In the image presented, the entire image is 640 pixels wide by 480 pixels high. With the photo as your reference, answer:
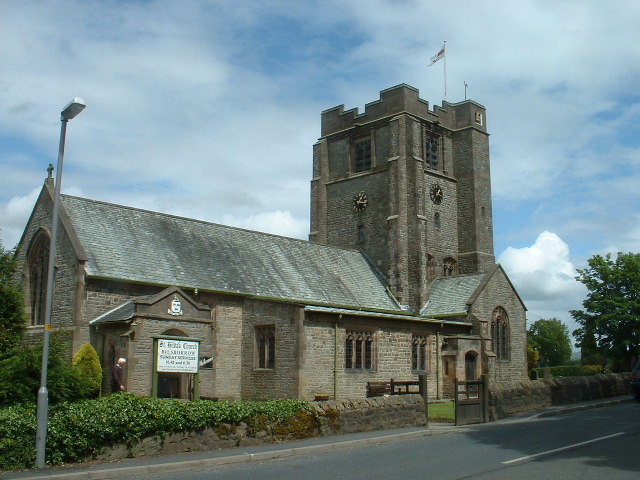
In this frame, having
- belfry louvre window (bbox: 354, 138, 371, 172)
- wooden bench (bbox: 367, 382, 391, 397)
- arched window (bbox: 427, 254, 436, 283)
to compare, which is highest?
belfry louvre window (bbox: 354, 138, 371, 172)

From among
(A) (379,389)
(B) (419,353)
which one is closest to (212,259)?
(A) (379,389)

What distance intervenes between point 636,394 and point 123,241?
22.7 meters

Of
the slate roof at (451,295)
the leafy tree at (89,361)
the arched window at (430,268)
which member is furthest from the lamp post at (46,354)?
the arched window at (430,268)

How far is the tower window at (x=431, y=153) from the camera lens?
43.3 metres

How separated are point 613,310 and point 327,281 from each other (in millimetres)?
20194

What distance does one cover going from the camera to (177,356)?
769 inches

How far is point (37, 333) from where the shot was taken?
26828 mm

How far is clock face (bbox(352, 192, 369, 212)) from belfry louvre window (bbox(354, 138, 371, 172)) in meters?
1.77

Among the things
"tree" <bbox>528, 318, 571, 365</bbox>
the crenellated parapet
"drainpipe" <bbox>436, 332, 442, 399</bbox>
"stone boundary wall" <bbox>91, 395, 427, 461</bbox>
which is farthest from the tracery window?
"tree" <bbox>528, 318, 571, 365</bbox>

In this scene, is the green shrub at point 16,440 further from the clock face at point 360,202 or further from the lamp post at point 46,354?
the clock face at point 360,202

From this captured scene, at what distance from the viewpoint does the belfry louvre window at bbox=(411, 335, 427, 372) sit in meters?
33.2

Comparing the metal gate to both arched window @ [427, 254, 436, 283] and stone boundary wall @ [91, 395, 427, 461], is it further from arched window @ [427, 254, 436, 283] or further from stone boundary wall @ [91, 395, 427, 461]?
arched window @ [427, 254, 436, 283]

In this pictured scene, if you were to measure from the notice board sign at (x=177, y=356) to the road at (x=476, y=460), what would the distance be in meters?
5.96

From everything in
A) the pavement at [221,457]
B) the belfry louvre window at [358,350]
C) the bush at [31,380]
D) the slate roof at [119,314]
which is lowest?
the pavement at [221,457]
